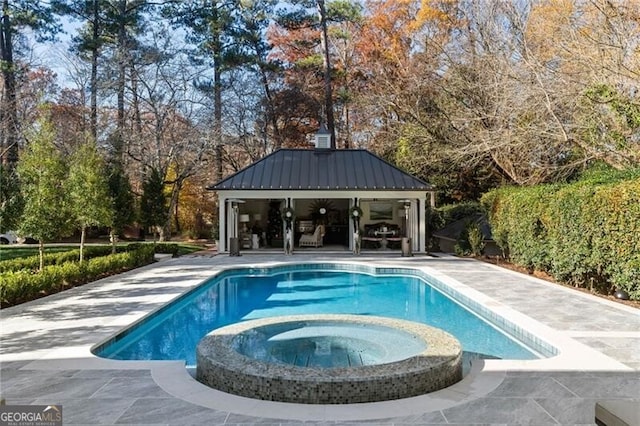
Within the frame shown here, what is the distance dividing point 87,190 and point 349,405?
10.3m

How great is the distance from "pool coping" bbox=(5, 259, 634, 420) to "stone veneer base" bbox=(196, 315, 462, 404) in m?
0.12

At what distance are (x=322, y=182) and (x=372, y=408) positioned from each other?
1399 centimetres

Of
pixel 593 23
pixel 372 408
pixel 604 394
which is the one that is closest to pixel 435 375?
pixel 372 408

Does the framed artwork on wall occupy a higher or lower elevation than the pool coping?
higher

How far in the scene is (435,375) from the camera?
14.5 ft

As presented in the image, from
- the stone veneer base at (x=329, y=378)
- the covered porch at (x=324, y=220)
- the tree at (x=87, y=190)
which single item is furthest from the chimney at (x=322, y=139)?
the stone veneer base at (x=329, y=378)

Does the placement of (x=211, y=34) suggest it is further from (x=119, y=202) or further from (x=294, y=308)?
(x=294, y=308)

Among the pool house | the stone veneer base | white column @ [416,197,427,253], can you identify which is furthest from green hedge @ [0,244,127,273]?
white column @ [416,197,427,253]

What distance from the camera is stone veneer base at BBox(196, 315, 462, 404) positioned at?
4113 mm

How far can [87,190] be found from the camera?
11.8m

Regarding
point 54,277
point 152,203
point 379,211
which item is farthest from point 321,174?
point 54,277

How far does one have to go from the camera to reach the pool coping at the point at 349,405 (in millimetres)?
3854

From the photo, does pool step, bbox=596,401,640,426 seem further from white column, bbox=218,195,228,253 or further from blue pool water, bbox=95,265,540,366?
white column, bbox=218,195,228,253

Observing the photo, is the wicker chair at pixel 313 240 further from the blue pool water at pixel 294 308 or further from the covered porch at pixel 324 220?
the blue pool water at pixel 294 308
